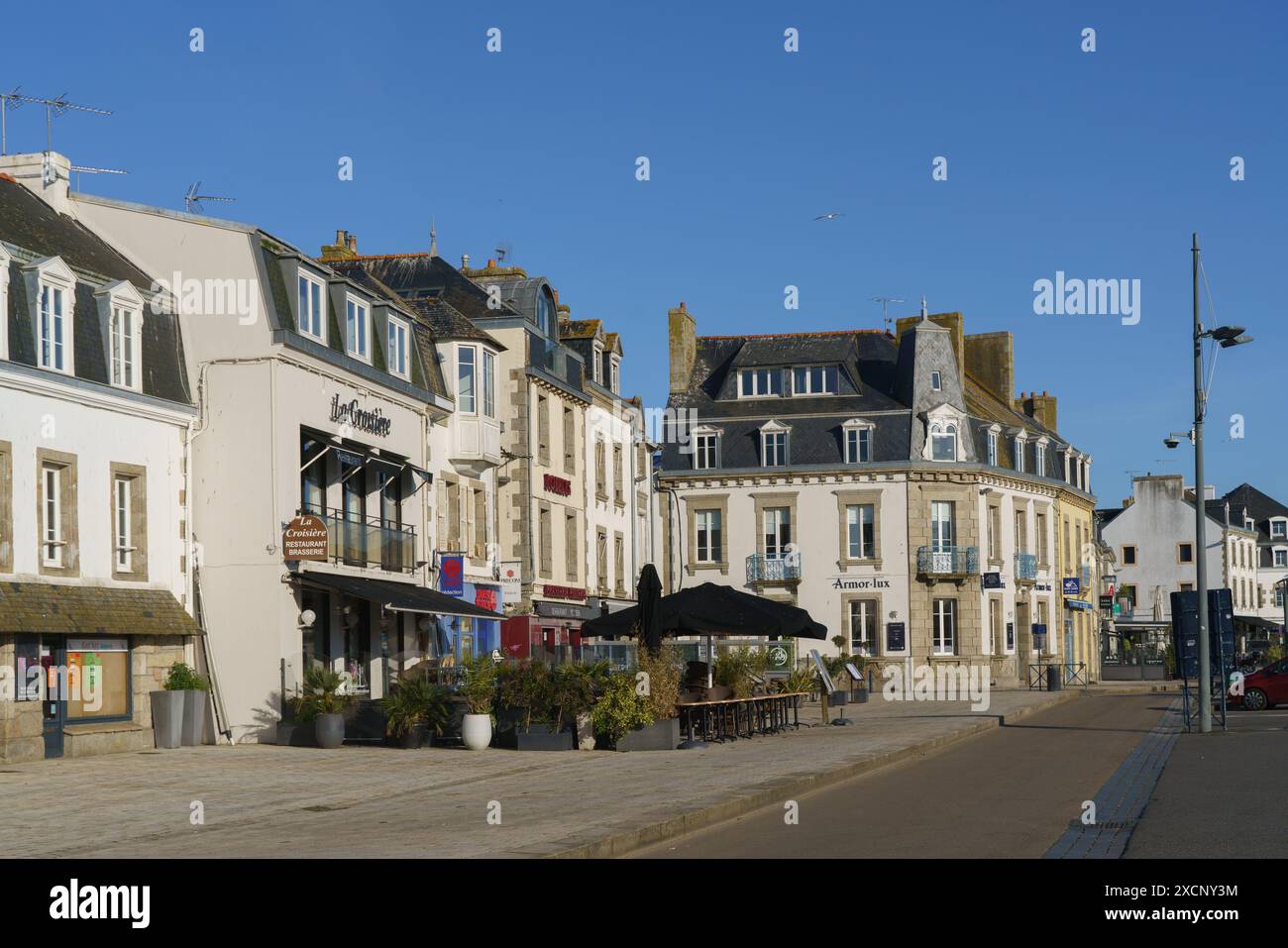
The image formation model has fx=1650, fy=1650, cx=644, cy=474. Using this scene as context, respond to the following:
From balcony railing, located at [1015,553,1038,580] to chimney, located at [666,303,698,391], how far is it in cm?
1354

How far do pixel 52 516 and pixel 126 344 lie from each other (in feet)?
10.2

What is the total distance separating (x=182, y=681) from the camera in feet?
83.7

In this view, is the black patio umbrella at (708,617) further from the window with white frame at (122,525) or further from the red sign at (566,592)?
the red sign at (566,592)

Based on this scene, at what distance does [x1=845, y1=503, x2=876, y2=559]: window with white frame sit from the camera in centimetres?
5616

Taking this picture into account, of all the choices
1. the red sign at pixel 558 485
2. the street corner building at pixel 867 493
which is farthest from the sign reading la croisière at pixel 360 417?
the street corner building at pixel 867 493

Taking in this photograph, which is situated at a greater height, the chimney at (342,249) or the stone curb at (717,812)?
the chimney at (342,249)

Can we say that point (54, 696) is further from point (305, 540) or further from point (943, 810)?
point (943, 810)

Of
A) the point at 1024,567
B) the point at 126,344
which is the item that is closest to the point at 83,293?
the point at 126,344

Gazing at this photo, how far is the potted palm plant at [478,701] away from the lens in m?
23.9

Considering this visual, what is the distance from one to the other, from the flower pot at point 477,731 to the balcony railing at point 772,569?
33.1 meters

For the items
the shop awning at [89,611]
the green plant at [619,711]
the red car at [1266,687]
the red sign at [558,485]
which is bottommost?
the red car at [1266,687]
